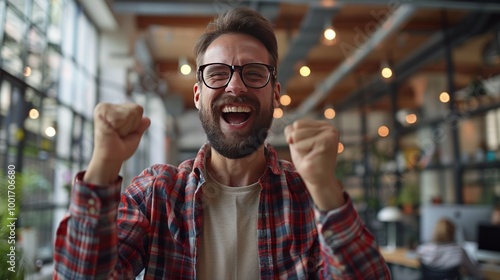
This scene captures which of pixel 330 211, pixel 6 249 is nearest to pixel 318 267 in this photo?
pixel 330 211

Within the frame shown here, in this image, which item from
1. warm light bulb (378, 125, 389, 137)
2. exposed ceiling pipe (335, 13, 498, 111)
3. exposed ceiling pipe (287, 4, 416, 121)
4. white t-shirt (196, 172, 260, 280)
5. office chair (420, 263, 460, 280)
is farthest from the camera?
warm light bulb (378, 125, 389, 137)

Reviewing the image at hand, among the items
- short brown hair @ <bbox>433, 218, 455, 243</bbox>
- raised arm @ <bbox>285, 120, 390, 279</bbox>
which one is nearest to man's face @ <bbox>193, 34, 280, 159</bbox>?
raised arm @ <bbox>285, 120, 390, 279</bbox>

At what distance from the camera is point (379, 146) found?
1034 cm

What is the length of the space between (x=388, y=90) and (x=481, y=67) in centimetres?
363

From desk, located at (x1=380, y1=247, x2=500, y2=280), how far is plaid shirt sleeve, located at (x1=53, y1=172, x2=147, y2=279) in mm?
4253

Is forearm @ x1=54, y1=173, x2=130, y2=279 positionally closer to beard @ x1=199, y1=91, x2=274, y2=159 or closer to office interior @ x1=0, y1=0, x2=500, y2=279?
beard @ x1=199, y1=91, x2=274, y2=159

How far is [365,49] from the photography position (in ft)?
23.3

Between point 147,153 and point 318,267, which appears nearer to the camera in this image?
point 318,267

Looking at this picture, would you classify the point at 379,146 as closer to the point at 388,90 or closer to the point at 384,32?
the point at 388,90

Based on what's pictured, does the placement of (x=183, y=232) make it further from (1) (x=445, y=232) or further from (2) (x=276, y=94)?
(1) (x=445, y=232)

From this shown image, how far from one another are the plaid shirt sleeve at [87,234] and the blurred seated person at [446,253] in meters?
4.11

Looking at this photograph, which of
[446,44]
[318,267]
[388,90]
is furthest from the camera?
[388,90]

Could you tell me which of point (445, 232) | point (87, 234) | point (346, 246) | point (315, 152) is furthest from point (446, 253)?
point (87, 234)

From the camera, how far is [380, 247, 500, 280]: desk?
4449 millimetres
